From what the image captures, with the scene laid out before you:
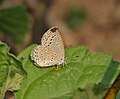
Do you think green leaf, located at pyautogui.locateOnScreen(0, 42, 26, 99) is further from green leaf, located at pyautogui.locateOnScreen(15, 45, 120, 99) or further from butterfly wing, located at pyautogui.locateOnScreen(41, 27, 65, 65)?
butterfly wing, located at pyautogui.locateOnScreen(41, 27, 65, 65)

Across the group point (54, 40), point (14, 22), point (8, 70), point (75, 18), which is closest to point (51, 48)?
point (54, 40)

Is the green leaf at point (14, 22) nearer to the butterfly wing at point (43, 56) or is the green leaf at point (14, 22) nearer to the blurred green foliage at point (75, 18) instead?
the butterfly wing at point (43, 56)

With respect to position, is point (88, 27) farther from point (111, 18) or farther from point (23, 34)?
point (23, 34)

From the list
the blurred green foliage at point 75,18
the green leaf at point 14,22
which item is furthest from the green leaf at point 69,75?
the blurred green foliage at point 75,18

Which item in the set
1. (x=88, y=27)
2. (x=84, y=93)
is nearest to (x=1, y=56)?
(x=84, y=93)

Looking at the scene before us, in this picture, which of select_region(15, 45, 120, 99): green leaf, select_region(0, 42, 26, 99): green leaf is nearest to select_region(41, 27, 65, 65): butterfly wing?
select_region(15, 45, 120, 99): green leaf

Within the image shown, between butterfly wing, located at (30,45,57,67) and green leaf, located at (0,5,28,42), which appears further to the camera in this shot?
green leaf, located at (0,5,28,42)

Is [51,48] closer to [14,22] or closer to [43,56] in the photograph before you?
[43,56]
